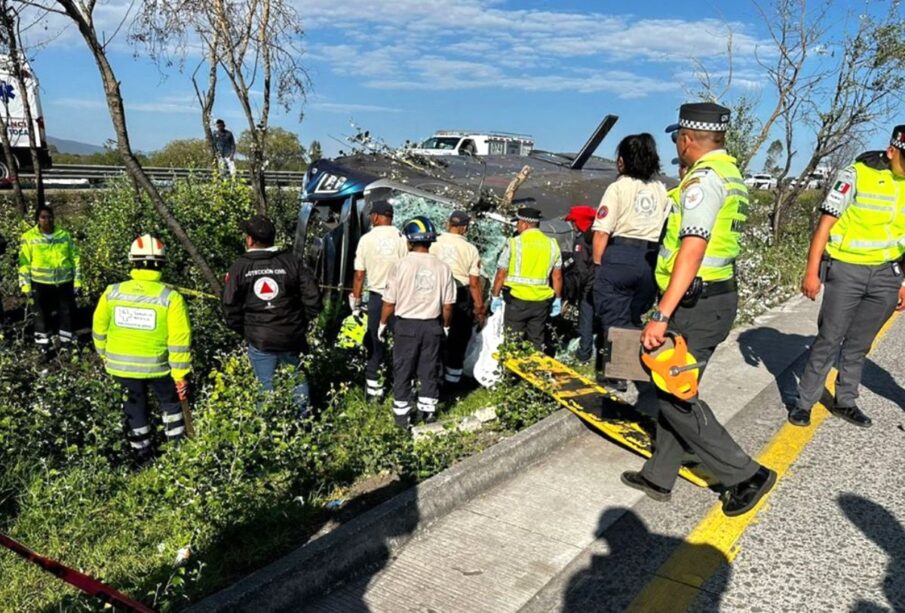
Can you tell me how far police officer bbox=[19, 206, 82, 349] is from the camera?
8.52 metres

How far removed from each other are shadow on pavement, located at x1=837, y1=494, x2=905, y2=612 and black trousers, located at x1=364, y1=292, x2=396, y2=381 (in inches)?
147

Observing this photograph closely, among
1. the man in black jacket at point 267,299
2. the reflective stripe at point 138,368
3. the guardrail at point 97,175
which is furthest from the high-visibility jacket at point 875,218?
the guardrail at point 97,175

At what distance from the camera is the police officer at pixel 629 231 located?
5363 millimetres

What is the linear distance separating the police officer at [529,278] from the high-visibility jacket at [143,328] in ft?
9.31

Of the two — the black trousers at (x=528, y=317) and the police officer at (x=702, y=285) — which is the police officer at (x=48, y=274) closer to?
the black trousers at (x=528, y=317)

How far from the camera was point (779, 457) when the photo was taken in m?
4.33

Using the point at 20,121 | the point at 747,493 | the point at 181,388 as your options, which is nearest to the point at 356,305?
the point at 181,388

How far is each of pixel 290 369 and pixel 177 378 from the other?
128cm

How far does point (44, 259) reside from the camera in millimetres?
8516

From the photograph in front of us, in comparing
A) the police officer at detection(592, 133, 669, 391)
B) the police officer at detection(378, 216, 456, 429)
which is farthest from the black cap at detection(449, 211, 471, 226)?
the police officer at detection(592, 133, 669, 391)

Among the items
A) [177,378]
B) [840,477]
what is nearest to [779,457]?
[840,477]

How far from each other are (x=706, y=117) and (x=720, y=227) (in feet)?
1.83

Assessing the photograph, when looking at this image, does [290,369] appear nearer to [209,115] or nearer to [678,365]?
[678,365]

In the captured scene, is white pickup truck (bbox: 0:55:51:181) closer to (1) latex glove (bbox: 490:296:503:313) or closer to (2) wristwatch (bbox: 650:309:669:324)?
(1) latex glove (bbox: 490:296:503:313)
